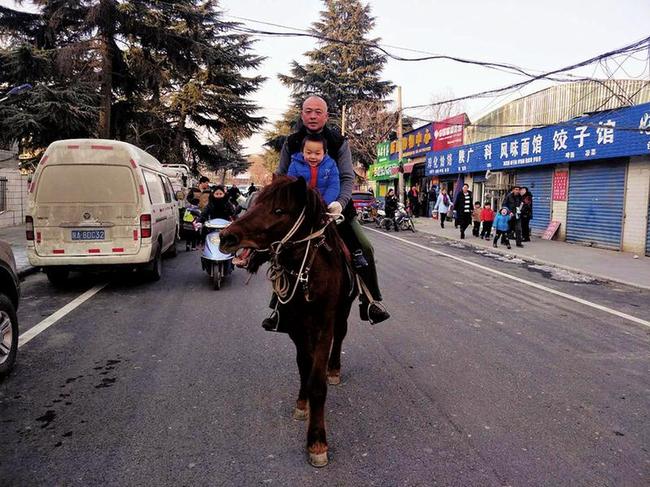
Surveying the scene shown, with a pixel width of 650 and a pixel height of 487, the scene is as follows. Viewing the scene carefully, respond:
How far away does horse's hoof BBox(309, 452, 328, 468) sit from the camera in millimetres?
2994

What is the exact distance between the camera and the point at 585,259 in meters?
13.4

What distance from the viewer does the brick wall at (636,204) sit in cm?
1422

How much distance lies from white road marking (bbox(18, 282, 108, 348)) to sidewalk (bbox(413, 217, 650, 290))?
10.0 metres

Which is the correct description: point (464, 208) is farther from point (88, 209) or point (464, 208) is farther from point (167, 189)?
point (88, 209)

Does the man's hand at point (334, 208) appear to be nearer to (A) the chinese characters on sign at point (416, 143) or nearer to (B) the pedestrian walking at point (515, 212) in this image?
(B) the pedestrian walking at point (515, 212)

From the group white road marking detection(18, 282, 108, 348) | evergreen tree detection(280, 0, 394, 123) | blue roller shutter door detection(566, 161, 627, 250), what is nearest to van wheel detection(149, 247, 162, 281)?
white road marking detection(18, 282, 108, 348)

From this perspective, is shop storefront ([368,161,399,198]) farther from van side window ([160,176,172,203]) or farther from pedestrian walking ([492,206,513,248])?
van side window ([160,176,172,203])

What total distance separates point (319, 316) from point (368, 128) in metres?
42.3

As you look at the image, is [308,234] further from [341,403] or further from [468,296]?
[468,296]

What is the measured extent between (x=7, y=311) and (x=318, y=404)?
3.14 metres

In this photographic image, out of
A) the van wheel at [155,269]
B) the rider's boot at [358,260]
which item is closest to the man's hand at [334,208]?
the rider's boot at [358,260]

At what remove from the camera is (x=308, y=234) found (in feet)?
10.1

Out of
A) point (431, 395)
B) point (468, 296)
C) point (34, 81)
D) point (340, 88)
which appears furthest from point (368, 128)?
point (431, 395)

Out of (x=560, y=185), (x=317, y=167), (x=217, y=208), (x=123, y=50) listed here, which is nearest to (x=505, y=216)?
(x=560, y=185)
